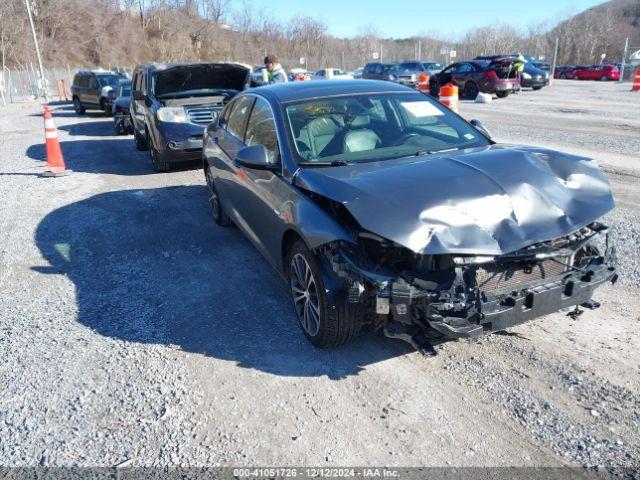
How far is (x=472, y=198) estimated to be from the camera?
3.05 meters

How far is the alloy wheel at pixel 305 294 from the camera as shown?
11.5 ft

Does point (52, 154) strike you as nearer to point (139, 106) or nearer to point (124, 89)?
point (139, 106)

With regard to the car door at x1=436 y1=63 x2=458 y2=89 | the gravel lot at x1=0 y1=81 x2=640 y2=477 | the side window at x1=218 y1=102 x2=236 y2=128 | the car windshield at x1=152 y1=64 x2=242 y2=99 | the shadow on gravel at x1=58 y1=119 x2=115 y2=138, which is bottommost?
the gravel lot at x1=0 y1=81 x2=640 y2=477

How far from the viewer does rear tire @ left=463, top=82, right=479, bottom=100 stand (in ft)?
72.1

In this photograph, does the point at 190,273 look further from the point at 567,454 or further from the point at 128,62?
the point at 128,62

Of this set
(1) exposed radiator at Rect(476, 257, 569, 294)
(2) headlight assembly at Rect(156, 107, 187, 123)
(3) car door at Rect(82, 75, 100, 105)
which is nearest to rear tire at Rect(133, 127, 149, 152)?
(2) headlight assembly at Rect(156, 107, 187, 123)

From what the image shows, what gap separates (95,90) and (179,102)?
1259cm

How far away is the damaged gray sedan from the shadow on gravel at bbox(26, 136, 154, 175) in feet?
21.5

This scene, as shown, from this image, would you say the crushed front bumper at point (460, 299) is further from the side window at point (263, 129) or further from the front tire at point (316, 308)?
the side window at point (263, 129)

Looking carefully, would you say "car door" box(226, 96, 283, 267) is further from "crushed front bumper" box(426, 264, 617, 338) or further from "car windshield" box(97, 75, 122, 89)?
"car windshield" box(97, 75, 122, 89)

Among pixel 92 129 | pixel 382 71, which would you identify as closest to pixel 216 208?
pixel 92 129

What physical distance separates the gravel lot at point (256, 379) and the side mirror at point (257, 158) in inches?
45.7

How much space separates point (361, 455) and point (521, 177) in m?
1.94

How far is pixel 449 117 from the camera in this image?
4688mm
